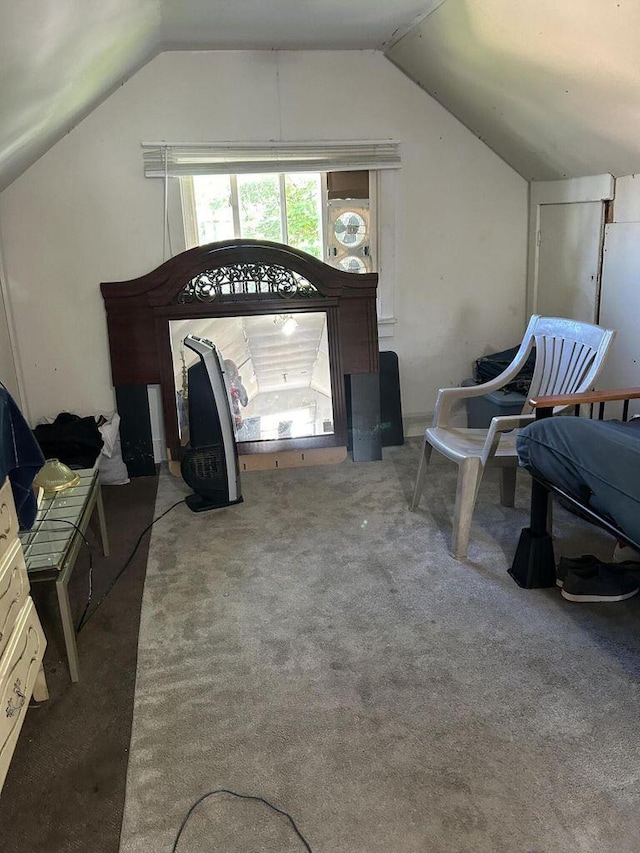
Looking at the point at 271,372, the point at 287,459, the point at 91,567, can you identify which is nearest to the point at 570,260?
the point at 271,372

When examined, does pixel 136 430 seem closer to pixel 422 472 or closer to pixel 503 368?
pixel 422 472

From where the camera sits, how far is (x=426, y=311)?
404 cm

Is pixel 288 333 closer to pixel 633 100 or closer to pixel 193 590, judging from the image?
pixel 193 590

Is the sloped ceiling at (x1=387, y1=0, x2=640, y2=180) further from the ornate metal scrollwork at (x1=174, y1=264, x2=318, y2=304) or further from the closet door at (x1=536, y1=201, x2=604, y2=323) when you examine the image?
the ornate metal scrollwork at (x1=174, y1=264, x2=318, y2=304)

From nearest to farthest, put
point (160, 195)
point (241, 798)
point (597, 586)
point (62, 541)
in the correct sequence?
point (241, 798)
point (62, 541)
point (597, 586)
point (160, 195)

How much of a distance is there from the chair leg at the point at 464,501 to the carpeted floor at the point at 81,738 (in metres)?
1.23

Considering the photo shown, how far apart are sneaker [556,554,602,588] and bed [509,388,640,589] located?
0.03 metres

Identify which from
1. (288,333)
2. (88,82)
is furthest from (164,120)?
(288,333)

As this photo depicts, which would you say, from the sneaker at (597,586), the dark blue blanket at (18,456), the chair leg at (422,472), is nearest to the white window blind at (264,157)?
the chair leg at (422,472)

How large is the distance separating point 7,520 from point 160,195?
2.41m

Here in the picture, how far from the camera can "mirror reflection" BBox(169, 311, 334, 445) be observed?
3635 mm

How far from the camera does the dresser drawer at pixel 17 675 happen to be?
1.49 metres

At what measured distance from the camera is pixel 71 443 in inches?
133

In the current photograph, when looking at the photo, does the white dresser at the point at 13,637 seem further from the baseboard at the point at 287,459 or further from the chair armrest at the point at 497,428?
the baseboard at the point at 287,459
